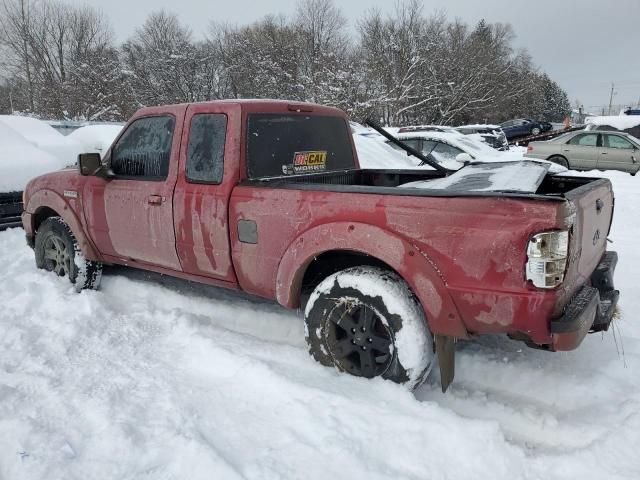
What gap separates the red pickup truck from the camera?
2.39m

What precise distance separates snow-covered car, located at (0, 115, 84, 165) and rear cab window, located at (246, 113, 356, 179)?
19.5 ft

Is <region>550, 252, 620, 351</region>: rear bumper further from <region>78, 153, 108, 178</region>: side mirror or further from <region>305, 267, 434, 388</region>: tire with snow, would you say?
<region>78, 153, 108, 178</region>: side mirror

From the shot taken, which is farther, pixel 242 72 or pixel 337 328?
pixel 242 72

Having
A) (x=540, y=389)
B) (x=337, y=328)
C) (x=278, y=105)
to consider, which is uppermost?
(x=278, y=105)

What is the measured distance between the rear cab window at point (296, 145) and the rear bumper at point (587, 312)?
6.94 feet

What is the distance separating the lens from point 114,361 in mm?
3262

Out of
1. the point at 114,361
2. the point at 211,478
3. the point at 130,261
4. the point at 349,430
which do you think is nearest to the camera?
the point at 211,478

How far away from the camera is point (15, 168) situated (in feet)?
23.2

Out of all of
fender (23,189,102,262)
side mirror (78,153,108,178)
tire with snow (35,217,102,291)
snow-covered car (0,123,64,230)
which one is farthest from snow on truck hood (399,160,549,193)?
snow-covered car (0,123,64,230)

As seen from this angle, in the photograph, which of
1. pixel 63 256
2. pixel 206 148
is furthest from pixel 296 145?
pixel 63 256

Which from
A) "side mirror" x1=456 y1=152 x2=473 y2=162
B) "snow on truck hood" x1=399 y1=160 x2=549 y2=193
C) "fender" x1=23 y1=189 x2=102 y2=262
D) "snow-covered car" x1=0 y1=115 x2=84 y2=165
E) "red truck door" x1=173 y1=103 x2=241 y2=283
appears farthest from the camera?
"side mirror" x1=456 y1=152 x2=473 y2=162

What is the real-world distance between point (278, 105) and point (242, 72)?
42613 mm

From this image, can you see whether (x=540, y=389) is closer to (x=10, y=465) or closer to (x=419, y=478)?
(x=419, y=478)

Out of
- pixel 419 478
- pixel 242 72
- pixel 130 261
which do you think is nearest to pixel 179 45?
pixel 242 72
